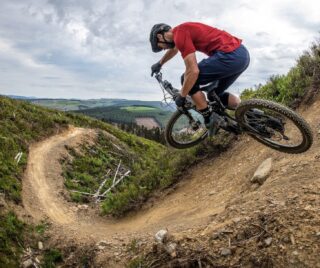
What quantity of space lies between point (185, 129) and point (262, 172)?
2.28 metres

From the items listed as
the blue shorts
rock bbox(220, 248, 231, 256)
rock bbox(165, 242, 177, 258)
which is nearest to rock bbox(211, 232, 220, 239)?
rock bbox(220, 248, 231, 256)

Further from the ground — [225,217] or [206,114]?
[206,114]

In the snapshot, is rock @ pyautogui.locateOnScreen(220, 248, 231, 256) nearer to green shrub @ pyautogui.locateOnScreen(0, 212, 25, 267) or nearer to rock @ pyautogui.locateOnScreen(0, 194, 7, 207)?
green shrub @ pyautogui.locateOnScreen(0, 212, 25, 267)

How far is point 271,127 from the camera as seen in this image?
853cm

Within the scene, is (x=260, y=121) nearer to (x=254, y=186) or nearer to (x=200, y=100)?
(x=200, y=100)

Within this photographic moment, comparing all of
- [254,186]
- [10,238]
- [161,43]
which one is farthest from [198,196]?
[10,238]

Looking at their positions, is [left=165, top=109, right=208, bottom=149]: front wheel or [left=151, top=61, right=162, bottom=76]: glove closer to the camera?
[left=151, top=61, right=162, bottom=76]: glove

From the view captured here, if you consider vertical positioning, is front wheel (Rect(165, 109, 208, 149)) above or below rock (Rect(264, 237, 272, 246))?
above

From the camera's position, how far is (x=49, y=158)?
21703 mm

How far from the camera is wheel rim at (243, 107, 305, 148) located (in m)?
8.34

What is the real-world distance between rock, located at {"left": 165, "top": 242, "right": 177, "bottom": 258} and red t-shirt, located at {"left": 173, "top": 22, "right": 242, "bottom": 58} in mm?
3642

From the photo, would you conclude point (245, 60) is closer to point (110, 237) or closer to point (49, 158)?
point (110, 237)

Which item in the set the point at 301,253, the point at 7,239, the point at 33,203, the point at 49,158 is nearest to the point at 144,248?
the point at 301,253

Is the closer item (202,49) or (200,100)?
(202,49)
